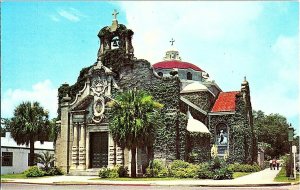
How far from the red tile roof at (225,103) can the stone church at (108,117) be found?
0.36 ft

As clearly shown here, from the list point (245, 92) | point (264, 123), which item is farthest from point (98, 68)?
point (264, 123)

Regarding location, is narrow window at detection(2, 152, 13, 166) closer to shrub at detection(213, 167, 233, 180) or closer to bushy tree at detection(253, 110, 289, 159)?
shrub at detection(213, 167, 233, 180)

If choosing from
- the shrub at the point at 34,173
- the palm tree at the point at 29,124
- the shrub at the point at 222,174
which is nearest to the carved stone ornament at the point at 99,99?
the shrub at the point at 34,173

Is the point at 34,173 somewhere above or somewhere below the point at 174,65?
below

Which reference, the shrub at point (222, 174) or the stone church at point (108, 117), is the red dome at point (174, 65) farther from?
the shrub at point (222, 174)

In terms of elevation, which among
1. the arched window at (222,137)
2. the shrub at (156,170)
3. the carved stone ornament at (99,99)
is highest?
the carved stone ornament at (99,99)

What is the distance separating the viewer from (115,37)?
41781mm

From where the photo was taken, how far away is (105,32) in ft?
138

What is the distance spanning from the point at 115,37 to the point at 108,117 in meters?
9.26

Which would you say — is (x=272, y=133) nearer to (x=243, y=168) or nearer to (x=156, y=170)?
(x=243, y=168)

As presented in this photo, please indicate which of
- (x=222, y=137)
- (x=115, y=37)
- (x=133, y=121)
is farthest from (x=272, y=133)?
(x=133, y=121)

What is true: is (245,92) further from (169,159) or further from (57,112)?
(57,112)

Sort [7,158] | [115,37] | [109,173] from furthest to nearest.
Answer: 1. [7,158]
2. [115,37]
3. [109,173]

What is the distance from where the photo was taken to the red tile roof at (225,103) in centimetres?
4322
